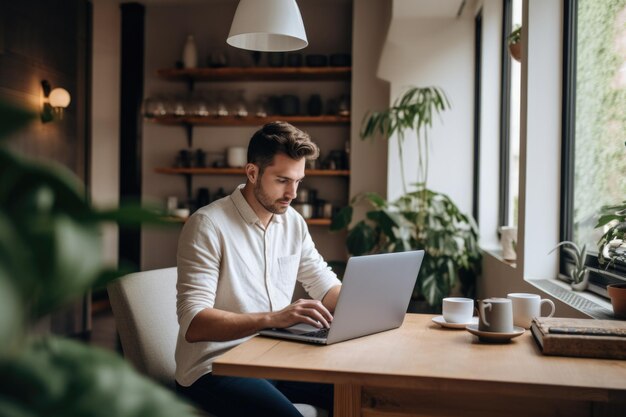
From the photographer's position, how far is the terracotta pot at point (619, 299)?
5.73ft

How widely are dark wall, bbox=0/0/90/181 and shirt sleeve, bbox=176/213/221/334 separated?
8.14 ft

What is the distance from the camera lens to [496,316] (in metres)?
1.62

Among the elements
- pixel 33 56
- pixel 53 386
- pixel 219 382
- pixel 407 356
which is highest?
pixel 33 56

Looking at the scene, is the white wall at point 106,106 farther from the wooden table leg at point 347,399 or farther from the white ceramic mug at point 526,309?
the wooden table leg at point 347,399

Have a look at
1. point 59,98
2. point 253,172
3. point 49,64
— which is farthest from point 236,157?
point 253,172

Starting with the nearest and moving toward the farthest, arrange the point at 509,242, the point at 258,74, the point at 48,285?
1. the point at 48,285
2. the point at 509,242
3. the point at 258,74

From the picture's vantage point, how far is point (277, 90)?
5.53 m

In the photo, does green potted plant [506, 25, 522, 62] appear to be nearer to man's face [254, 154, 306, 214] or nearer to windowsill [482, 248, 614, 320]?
windowsill [482, 248, 614, 320]

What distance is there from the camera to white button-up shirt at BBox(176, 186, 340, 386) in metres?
1.77

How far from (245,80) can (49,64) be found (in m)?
1.58

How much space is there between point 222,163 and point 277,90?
78 cm

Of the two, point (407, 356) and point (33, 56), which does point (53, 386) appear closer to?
point (407, 356)

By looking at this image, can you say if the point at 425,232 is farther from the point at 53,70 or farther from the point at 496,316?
the point at 53,70

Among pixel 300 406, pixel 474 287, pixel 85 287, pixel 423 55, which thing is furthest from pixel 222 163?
pixel 85 287
